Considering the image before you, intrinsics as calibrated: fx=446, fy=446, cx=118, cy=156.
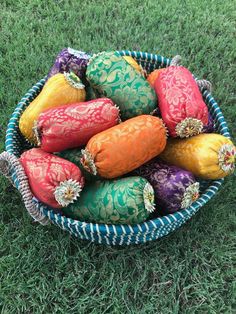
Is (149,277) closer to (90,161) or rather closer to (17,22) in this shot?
(90,161)

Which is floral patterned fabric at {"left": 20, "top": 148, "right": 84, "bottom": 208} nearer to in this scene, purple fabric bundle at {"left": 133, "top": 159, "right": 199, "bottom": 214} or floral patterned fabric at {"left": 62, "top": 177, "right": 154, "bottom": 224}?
floral patterned fabric at {"left": 62, "top": 177, "right": 154, "bottom": 224}

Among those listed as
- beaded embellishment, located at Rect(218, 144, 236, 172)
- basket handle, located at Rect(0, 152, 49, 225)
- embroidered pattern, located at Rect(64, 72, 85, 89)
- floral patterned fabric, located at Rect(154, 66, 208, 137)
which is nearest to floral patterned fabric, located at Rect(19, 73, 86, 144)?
embroidered pattern, located at Rect(64, 72, 85, 89)

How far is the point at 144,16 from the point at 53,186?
1.48 m

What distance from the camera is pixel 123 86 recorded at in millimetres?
1390

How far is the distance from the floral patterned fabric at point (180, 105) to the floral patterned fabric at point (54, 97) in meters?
0.27

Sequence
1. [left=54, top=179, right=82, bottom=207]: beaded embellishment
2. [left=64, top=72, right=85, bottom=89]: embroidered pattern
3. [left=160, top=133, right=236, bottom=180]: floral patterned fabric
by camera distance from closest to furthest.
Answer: [left=54, top=179, right=82, bottom=207]: beaded embellishment, [left=160, top=133, right=236, bottom=180]: floral patterned fabric, [left=64, top=72, right=85, bottom=89]: embroidered pattern

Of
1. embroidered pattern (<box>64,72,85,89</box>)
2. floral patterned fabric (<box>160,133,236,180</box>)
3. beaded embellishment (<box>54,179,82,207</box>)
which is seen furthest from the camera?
embroidered pattern (<box>64,72,85,89</box>)

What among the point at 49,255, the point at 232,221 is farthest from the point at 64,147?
the point at 232,221

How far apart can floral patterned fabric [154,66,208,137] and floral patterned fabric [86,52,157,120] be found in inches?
1.8

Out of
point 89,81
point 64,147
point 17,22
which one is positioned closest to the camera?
point 64,147

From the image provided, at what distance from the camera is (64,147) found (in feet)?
4.42

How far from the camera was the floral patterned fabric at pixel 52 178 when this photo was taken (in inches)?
48.5

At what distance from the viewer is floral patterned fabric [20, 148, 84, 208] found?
1.23 meters

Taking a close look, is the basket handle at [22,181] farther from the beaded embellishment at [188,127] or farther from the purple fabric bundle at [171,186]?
the beaded embellishment at [188,127]
